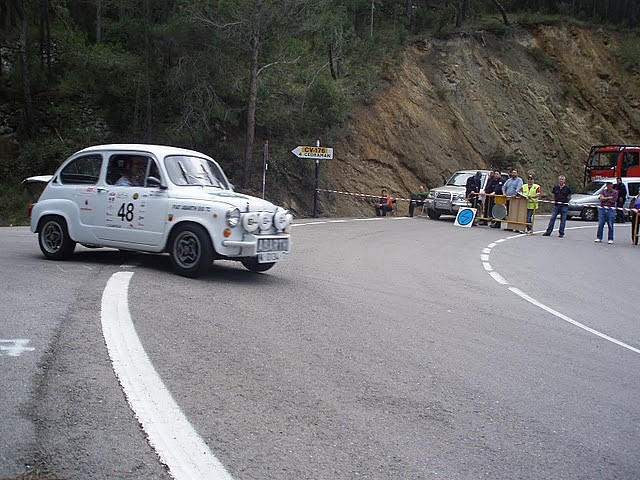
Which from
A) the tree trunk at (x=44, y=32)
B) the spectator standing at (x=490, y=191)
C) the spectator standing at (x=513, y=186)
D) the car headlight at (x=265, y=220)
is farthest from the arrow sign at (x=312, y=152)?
the car headlight at (x=265, y=220)

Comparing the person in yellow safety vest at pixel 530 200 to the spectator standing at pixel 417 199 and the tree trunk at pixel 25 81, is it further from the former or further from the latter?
the tree trunk at pixel 25 81

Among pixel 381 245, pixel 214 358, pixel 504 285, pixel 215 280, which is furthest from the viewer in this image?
pixel 381 245

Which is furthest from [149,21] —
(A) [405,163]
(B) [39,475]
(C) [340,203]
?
(B) [39,475]

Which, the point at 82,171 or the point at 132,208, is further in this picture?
the point at 82,171

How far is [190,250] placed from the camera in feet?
33.4

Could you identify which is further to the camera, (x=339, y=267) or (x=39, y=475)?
(x=339, y=267)

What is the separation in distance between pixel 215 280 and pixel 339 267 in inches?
139

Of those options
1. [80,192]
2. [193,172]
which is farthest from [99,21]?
[193,172]

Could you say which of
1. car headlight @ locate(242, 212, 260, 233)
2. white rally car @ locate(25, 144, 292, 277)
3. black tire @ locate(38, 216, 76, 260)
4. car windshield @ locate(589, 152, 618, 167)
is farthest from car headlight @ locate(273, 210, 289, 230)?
car windshield @ locate(589, 152, 618, 167)

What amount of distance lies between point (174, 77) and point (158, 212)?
19999 millimetres

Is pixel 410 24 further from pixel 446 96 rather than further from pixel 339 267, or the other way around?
pixel 339 267

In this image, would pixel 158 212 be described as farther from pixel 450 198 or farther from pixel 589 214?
pixel 589 214

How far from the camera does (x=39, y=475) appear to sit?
151 inches

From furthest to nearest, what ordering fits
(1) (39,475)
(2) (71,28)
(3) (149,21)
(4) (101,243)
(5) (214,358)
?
1. (2) (71,28)
2. (3) (149,21)
3. (4) (101,243)
4. (5) (214,358)
5. (1) (39,475)
